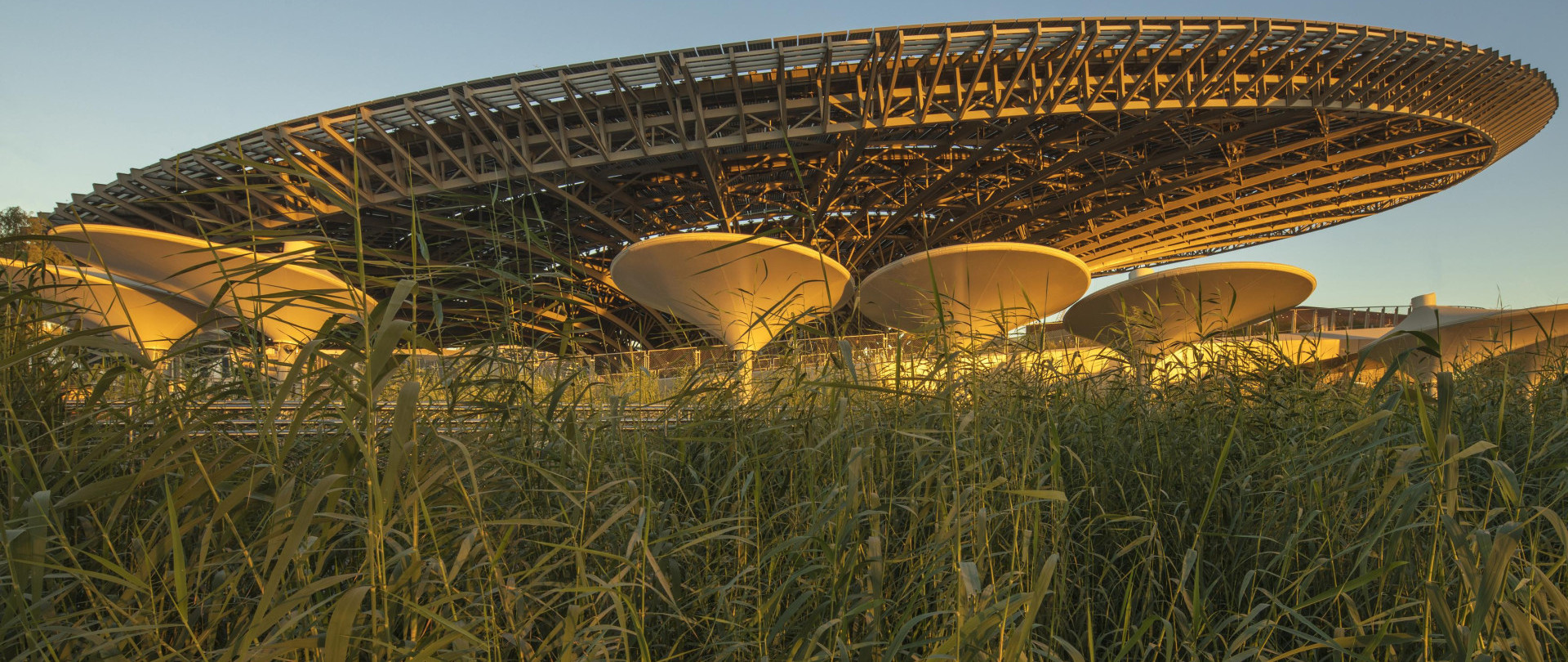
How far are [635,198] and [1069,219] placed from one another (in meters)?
18.9

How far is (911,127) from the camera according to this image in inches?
822

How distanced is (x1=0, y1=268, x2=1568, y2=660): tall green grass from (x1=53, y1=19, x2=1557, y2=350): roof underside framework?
36.9 feet

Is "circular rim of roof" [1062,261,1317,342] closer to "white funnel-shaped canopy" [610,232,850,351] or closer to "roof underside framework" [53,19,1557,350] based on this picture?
"roof underside framework" [53,19,1557,350]

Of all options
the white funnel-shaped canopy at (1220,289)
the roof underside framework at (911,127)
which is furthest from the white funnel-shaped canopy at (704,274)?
the white funnel-shaped canopy at (1220,289)

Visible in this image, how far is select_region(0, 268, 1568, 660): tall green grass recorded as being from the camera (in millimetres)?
1474

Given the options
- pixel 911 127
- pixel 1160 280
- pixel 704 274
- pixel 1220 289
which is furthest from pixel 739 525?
pixel 911 127

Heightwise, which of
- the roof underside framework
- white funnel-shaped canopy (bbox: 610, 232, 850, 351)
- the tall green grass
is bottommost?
the tall green grass

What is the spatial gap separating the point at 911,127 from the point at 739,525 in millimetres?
20010

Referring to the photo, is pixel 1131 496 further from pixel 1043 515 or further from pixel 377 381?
pixel 377 381

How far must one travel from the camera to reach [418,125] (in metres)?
20.5

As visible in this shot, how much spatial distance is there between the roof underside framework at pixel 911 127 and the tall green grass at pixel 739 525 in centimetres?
1125

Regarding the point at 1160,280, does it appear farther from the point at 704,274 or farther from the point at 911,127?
the point at 704,274

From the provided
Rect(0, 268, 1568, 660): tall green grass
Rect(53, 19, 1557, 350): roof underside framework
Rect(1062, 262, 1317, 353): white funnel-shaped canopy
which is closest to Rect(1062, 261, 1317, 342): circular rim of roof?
Rect(1062, 262, 1317, 353): white funnel-shaped canopy

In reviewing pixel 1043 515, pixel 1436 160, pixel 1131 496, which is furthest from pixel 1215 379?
pixel 1436 160
